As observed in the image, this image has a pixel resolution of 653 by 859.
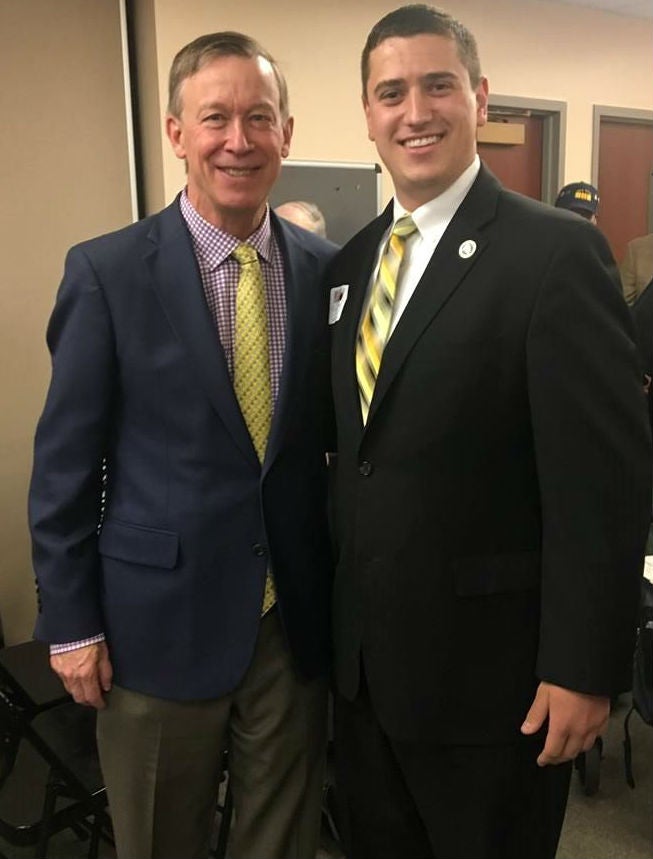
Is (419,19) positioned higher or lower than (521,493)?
higher

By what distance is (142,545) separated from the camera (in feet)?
4.48

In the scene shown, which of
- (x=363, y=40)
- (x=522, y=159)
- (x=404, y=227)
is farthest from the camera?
(x=522, y=159)

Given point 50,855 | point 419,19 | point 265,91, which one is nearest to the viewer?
point 419,19

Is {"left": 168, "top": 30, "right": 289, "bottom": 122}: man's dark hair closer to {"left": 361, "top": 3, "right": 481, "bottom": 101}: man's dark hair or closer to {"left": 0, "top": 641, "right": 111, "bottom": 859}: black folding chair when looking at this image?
{"left": 361, "top": 3, "right": 481, "bottom": 101}: man's dark hair

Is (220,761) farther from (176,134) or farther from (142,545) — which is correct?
(176,134)

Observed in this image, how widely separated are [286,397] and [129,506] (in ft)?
1.08

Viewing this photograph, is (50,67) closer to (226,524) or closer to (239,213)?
(239,213)

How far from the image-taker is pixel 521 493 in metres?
1.23

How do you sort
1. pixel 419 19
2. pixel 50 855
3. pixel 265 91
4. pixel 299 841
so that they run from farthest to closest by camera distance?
pixel 50 855, pixel 299 841, pixel 265 91, pixel 419 19

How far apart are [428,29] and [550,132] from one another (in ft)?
12.4

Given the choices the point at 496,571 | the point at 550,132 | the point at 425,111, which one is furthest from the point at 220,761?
the point at 550,132

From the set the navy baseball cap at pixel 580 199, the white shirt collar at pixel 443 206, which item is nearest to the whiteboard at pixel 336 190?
the navy baseball cap at pixel 580 199

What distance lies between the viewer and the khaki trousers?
1.43 metres

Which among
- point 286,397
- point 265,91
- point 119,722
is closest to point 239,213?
point 265,91
